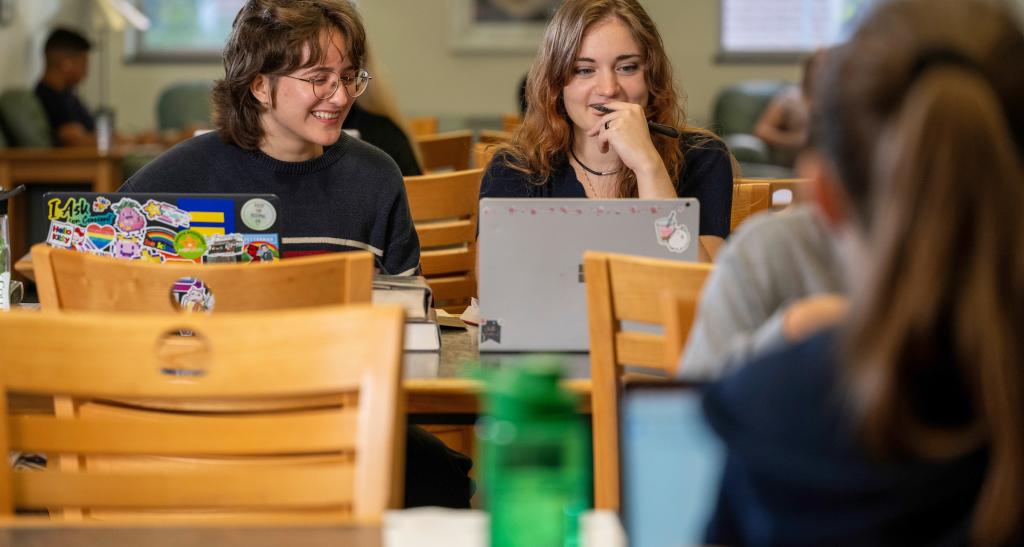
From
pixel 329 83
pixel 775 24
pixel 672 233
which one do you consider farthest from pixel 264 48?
pixel 775 24

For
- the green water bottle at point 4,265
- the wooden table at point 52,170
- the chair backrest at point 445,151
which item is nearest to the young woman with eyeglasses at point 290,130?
the green water bottle at point 4,265

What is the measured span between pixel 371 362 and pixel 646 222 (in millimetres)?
749

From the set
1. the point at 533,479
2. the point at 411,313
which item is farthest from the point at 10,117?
the point at 533,479

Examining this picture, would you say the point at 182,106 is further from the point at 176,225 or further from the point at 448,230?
the point at 176,225

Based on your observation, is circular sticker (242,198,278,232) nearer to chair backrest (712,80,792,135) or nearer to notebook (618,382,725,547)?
notebook (618,382,725,547)

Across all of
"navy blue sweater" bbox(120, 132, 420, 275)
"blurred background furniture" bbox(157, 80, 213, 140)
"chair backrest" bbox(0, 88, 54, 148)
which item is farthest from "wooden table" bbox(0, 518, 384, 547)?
"blurred background furniture" bbox(157, 80, 213, 140)

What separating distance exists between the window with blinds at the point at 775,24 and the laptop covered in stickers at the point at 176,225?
6673 mm

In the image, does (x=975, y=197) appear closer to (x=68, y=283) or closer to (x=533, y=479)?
(x=533, y=479)

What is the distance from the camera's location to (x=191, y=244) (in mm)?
1795

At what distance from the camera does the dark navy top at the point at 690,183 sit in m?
2.48

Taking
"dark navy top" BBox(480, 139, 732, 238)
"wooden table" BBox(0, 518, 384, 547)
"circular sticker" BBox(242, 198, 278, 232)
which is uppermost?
"circular sticker" BBox(242, 198, 278, 232)

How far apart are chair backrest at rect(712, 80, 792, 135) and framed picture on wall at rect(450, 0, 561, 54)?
1.19m

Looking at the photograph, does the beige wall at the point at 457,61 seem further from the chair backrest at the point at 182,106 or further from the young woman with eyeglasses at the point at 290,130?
the young woman with eyeglasses at the point at 290,130

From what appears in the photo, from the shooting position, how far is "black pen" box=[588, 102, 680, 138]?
244 cm
